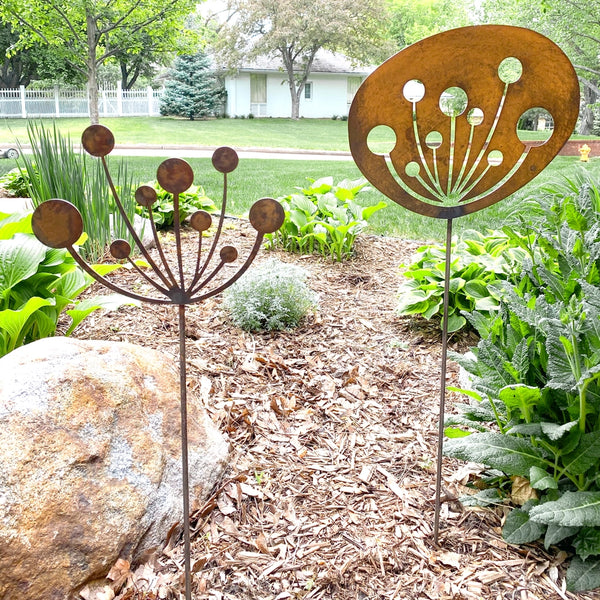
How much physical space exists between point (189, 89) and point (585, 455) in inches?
1068

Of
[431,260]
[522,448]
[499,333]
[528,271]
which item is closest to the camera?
[522,448]

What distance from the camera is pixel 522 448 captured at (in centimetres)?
181

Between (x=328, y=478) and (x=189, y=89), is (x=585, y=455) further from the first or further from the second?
(x=189, y=89)

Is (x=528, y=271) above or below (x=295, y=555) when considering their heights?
above

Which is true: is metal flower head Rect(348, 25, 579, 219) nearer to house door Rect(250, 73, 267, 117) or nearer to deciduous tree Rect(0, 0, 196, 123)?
deciduous tree Rect(0, 0, 196, 123)

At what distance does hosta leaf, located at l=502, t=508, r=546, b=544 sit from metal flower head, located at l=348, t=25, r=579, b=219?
2.99 feet

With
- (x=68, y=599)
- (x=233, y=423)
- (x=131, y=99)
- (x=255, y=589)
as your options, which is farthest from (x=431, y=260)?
(x=131, y=99)

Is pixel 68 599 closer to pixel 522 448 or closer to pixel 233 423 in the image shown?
pixel 233 423

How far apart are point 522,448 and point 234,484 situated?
3.09 ft

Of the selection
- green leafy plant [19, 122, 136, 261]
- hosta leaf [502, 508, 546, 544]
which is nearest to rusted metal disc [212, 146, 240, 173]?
hosta leaf [502, 508, 546, 544]

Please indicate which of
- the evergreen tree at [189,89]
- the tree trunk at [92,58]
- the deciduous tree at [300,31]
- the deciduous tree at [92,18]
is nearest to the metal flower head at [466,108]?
the deciduous tree at [92,18]

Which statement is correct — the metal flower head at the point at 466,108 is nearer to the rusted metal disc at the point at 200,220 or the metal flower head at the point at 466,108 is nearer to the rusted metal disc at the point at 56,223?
the rusted metal disc at the point at 200,220

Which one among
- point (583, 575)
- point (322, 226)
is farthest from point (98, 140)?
point (322, 226)

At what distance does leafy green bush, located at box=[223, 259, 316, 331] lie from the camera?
318cm
